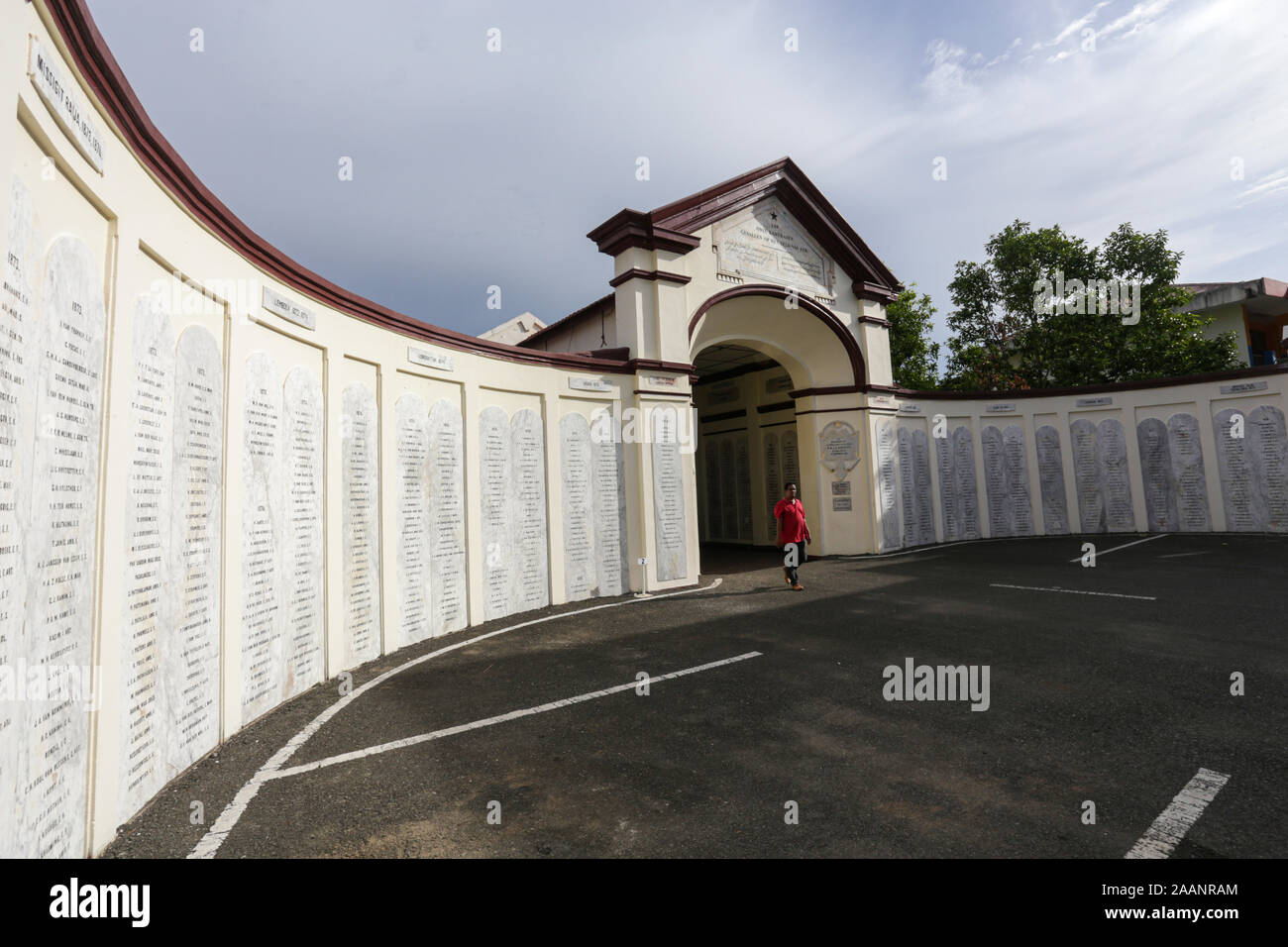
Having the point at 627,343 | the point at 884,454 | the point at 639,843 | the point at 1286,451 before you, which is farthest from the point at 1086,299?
the point at 639,843

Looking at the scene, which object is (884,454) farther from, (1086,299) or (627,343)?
(1086,299)

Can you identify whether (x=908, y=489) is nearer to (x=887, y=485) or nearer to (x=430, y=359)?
(x=887, y=485)

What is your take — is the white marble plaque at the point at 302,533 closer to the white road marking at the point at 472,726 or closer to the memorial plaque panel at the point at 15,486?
the white road marking at the point at 472,726

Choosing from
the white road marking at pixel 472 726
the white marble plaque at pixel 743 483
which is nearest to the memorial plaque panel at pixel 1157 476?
the white marble plaque at pixel 743 483

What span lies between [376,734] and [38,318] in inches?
126

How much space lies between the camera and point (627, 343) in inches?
409

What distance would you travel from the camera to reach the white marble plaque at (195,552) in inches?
152

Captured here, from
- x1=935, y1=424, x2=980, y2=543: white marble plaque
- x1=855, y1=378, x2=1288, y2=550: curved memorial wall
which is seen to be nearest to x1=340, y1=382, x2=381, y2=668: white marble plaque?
x1=855, y1=378, x2=1288, y2=550: curved memorial wall

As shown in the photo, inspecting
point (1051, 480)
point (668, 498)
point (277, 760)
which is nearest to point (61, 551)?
point (277, 760)

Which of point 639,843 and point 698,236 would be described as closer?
point 639,843

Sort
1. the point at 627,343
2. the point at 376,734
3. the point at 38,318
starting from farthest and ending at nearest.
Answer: the point at 627,343
the point at 376,734
the point at 38,318

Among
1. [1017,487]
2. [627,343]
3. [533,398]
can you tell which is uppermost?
[627,343]

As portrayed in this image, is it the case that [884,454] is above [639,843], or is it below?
above

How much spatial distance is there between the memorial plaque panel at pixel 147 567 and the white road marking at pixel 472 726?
69 cm
